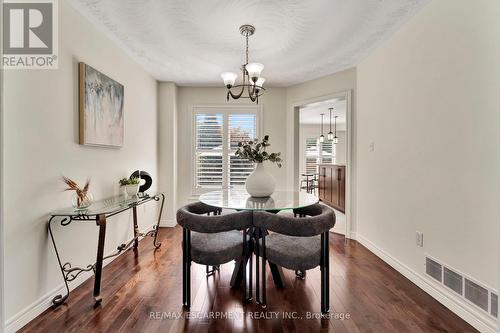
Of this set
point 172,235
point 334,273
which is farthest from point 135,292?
point 334,273

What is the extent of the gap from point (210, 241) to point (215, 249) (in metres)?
0.15

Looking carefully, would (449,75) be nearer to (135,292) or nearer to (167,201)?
(135,292)

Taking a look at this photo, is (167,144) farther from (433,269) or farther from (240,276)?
(433,269)

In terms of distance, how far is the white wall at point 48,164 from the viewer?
160 cm

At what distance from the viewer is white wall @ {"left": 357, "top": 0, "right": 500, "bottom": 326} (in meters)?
1.59

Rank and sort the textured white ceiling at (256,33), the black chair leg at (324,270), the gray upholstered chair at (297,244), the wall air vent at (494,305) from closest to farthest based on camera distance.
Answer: the wall air vent at (494,305)
the gray upholstered chair at (297,244)
the black chair leg at (324,270)
the textured white ceiling at (256,33)

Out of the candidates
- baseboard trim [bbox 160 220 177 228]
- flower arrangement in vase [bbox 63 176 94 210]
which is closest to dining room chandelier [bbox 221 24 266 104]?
flower arrangement in vase [bbox 63 176 94 210]

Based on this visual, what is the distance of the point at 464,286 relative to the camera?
175 cm

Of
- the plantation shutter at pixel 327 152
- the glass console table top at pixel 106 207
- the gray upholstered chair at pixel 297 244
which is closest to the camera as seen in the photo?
the gray upholstered chair at pixel 297 244

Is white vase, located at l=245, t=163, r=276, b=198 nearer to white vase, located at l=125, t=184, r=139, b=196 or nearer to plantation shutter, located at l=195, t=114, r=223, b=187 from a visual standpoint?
white vase, located at l=125, t=184, r=139, b=196

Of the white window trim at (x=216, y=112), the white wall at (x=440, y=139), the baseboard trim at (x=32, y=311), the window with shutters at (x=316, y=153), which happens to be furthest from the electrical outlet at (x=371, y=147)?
the window with shutters at (x=316, y=153)

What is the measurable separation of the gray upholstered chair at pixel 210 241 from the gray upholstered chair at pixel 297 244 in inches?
4.8

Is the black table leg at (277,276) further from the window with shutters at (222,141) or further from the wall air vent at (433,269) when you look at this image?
the window with shutters at (222,141)

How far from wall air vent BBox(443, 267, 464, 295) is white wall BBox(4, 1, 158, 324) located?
125 inches
